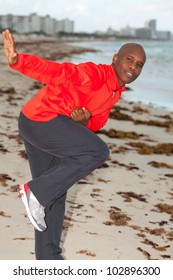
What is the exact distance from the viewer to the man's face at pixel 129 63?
271 cm

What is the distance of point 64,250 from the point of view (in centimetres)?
362

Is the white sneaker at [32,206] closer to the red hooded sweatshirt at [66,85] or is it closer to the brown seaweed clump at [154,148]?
the red hooded sweatshirt at [66,85]

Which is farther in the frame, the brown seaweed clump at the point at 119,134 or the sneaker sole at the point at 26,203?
the brown seaweed clump at the point at 119,134

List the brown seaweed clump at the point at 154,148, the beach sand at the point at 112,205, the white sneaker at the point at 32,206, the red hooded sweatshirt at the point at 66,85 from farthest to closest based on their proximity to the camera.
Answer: the brown seaweed clump at the point at 154,148 → the beach sand at the point at 112,205 → the white sneaker at the point at 32,206 → the red hooded sweatshirt at the point at 66,85

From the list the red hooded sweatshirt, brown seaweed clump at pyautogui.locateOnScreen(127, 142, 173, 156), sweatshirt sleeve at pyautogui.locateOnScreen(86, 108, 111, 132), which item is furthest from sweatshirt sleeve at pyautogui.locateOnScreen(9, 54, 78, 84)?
brown seaweed clump at pyautogui.locateOnScreen(127, 142, 173, 156)

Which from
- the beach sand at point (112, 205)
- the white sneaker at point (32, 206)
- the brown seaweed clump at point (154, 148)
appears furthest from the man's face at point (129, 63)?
the brown seaweed clump at point (154, 148)

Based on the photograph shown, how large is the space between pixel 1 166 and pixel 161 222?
229cm

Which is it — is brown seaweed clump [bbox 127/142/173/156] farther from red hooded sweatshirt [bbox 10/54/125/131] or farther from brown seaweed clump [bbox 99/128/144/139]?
red hooded sweatshirt [bbox 10/54/125/131]

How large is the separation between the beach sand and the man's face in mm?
1591

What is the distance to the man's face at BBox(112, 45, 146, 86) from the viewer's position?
8.89 feet

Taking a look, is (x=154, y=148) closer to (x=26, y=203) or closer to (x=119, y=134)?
(x=119, y=134)

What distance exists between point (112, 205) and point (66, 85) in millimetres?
2540
